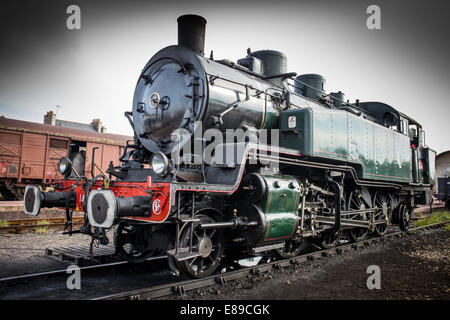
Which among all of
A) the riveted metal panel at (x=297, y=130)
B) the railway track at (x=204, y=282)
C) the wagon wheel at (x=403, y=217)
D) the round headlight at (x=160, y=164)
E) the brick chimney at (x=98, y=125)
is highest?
the brick chimney at (x=98, y=125)

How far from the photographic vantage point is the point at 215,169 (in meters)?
4.46

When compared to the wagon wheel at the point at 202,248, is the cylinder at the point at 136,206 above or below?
above

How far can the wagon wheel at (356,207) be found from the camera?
24.1ft

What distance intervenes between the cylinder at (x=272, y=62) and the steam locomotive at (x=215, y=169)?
0.02 meters

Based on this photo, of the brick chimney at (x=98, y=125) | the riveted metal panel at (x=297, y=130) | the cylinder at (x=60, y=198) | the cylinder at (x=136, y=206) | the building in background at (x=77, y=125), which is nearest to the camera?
the cylinder at (x=136, y=206)

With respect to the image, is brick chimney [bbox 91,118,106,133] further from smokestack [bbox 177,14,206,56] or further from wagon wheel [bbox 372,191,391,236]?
smokestack [bbox 177,14,206,56]

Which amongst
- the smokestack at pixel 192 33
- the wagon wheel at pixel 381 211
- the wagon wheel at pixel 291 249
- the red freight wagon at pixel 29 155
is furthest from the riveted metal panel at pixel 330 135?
the red freight wagon at pixel 29 155

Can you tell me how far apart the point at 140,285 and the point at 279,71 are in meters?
4.68

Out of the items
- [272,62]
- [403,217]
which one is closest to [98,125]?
[272,62]

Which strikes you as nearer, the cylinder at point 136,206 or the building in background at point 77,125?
the cylinder at point 136,206

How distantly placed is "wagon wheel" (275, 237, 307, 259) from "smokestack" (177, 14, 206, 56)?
11.5 feet

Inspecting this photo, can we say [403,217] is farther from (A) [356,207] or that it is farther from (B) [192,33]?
(B) [192,33]

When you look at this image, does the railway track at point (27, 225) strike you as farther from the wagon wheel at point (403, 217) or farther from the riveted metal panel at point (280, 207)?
the wagon wheel at point (403, 217)
